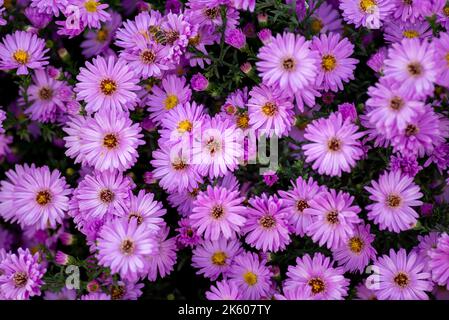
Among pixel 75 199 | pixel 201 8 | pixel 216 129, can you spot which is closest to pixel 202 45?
pixel 201 8

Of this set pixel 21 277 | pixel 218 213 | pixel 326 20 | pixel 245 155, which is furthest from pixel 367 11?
pixel 21 277

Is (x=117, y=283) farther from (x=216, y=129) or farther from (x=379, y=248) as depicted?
(x=379, y=248)

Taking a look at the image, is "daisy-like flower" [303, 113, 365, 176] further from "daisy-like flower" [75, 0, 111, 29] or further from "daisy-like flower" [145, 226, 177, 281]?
"daisy-like flower" [75, 0, 111, 29]

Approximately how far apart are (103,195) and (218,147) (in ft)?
1.70

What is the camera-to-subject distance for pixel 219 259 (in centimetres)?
249

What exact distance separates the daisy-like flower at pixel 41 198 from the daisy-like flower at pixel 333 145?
3.56ft

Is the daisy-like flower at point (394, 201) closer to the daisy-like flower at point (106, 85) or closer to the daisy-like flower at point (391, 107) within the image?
the daisy-like flower at point (391, 107)

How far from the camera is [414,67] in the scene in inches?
80.4

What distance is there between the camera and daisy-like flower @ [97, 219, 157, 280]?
7.33ft

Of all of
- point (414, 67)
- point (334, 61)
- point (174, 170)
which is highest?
point (334, 61)

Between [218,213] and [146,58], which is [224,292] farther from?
[146,58]

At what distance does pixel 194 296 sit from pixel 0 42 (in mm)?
1470

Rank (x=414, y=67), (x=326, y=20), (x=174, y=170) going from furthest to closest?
(x=326, y=20) < (x=174, y=170) < (x=414, y=67)

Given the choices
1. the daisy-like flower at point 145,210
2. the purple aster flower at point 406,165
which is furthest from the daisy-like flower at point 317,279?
the daisy-like flower at point 145,210
